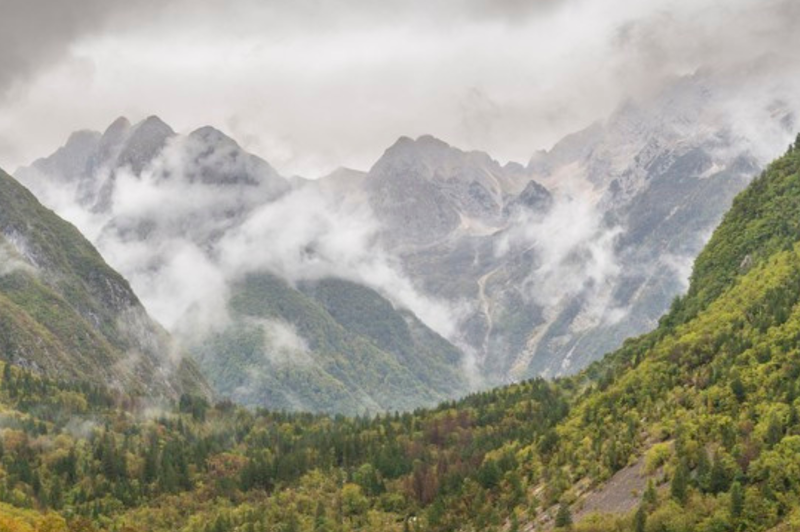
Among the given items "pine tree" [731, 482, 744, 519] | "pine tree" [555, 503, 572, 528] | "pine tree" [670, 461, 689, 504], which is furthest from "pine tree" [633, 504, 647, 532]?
"pine tree" [555, 503, 572, 528]

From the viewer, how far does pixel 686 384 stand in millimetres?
196750

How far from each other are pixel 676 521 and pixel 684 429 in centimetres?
3373

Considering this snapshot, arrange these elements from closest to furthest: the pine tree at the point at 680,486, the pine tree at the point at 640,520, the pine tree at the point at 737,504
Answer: the pine tree at the point at 737,504
the pine tree at the point at 640,520
the pine tree at the point at 680,486

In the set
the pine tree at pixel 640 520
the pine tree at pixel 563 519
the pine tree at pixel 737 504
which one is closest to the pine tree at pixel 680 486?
the pine tree at pixel 640 520

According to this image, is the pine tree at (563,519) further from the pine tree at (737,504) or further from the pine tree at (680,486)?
the pine tree at (737,504)

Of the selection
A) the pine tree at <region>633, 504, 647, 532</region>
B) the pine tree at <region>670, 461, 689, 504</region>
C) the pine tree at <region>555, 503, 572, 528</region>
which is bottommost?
the pine tree at <region>633, 504, 647, 532</region>

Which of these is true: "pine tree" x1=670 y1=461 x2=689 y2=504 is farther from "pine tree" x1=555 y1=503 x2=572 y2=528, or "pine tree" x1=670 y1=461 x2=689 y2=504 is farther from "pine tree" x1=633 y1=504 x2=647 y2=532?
"pine tree" x1=555 y1=503 x2=572 y2=528

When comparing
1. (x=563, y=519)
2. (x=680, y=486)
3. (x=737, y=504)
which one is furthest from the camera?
(x=563, y=519)

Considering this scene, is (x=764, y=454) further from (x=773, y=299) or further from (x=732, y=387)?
(x=773, y=299)

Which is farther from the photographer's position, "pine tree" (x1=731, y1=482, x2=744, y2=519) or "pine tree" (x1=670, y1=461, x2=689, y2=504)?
"pine tree" (x1=670, y1=461, x2=689, y2=504)

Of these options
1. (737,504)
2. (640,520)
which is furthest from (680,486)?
(737,504)

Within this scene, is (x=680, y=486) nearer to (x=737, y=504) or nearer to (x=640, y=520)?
(x=640, y=520)

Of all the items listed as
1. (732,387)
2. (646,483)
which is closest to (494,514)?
(646,483)

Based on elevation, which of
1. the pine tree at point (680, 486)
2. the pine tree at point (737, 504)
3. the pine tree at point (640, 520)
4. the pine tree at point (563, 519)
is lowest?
the pine tree at point (737, 504)
